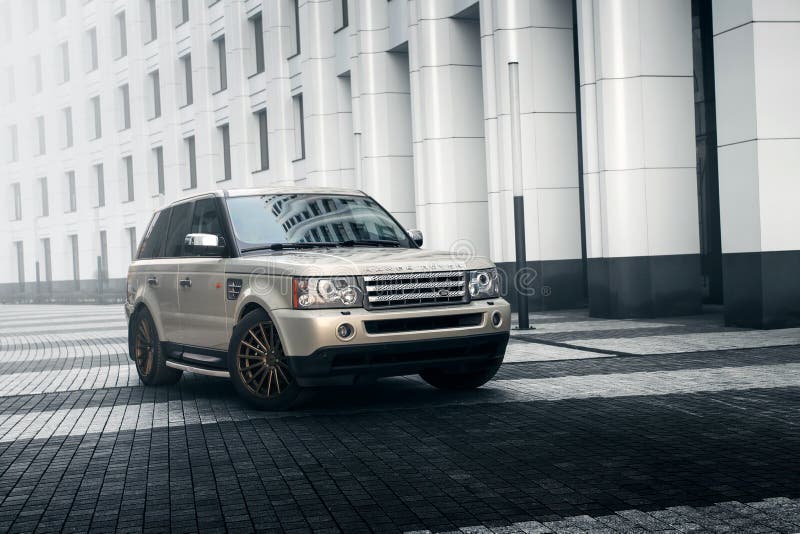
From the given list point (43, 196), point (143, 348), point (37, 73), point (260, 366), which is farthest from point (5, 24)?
point (260, 366)

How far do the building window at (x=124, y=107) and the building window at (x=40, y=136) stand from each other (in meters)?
10.9


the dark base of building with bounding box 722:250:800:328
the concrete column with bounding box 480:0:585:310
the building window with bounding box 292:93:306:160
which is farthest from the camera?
the building window with bounding box 292:93:306:160

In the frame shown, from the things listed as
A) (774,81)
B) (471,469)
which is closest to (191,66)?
(774,81)

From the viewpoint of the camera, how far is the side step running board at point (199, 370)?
847cm

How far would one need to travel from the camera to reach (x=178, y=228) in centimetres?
980

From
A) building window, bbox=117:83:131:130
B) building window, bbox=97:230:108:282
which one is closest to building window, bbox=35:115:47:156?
building window, bbox=97:230:108:282

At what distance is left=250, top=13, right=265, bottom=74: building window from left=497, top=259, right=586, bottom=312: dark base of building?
17.7 m

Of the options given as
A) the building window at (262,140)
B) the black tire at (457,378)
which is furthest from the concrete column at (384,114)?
the black tire at (457,378)

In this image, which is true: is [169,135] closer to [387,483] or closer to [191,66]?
[191,66]

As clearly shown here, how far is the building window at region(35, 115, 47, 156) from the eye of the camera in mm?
56394

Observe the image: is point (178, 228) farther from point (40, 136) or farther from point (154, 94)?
point (40, 136)

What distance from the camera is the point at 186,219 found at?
964cm

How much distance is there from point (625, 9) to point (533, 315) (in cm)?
574

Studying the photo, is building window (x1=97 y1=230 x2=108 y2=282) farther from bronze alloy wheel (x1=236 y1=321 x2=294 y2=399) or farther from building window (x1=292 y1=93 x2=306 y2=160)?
bronze alloy wheel (x1=236 y1=321 x2=294 y2=399)
